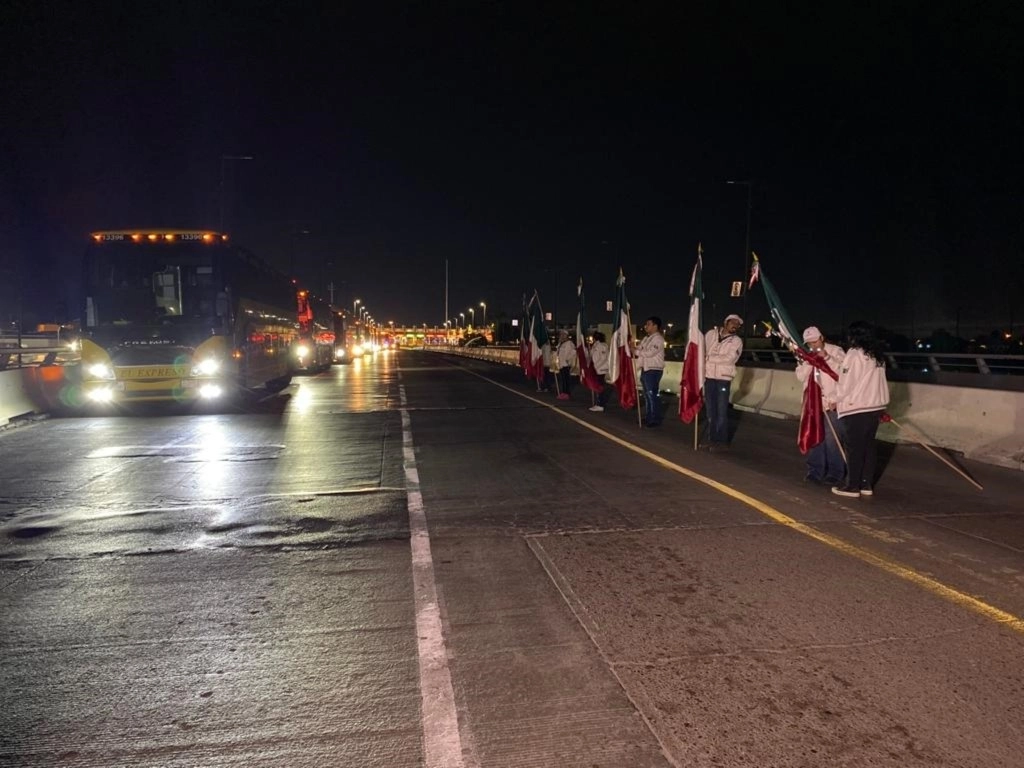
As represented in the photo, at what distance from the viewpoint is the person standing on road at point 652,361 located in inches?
574

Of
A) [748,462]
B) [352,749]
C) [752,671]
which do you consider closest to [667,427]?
[748,462]

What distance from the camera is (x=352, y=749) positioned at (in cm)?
335

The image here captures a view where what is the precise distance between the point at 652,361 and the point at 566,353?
6.89 meters

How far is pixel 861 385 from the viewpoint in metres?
7.97

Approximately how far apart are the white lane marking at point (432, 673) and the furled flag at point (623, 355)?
9.88m

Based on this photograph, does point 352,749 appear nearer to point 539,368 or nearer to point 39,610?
point 39,610

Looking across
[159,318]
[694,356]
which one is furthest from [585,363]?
[159,318]

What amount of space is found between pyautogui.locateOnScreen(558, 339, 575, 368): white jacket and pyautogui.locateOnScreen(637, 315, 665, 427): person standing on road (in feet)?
21.1

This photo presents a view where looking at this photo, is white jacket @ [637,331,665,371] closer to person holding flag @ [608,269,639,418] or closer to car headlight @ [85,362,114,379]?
person holding flag @ [608,269,639,418]

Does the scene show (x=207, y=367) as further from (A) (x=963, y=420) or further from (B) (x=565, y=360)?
(A) (x=963, y=420)

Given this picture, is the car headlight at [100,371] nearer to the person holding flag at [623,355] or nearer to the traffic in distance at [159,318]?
the traffic in distance at [159,318]

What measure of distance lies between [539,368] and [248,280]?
8.58 m

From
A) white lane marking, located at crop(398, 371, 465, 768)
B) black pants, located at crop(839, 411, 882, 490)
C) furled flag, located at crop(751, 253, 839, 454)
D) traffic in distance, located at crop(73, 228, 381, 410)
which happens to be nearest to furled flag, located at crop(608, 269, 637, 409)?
furled flag, located at crop(751, 253, 839, 454)

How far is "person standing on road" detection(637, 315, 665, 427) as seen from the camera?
47.8ft
